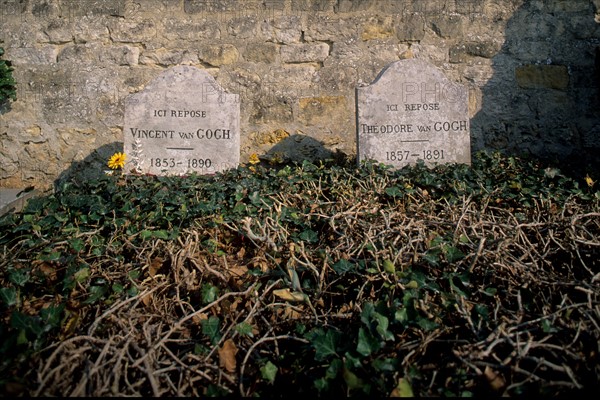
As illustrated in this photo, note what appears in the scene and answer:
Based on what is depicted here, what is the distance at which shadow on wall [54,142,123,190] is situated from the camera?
4.26m

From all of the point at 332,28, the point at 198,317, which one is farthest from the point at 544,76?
the point at 198,317

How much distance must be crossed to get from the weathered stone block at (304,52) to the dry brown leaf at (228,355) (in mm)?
3405

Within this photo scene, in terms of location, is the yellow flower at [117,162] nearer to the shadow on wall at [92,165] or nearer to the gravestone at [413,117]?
the shadow on wall at [92,165]

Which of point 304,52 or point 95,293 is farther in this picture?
point 304,52

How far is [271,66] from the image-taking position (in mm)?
4258

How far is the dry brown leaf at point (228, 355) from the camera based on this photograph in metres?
1.39

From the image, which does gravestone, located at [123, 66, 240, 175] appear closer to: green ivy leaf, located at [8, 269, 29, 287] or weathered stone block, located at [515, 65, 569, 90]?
green ivy leaf, located at [8, 269, 29, 287]

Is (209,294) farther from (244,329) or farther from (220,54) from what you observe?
(220,54)

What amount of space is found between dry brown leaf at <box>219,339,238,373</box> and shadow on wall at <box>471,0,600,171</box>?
3572 millimetres

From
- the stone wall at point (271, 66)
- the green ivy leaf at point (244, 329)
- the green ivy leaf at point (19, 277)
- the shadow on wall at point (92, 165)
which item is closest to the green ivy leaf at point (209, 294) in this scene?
the green ivy leaf at point (244, 329)

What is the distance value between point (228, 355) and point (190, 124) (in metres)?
2.57

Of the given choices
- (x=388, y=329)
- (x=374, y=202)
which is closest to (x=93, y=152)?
(x=374, y=202)

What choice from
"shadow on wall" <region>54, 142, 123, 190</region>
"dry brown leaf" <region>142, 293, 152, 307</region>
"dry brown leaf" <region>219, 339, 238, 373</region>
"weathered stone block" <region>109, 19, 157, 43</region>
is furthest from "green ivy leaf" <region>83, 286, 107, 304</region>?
"weathered stone block" <region>109, 19, 157, 43</region>

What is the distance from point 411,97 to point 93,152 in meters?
3.18
